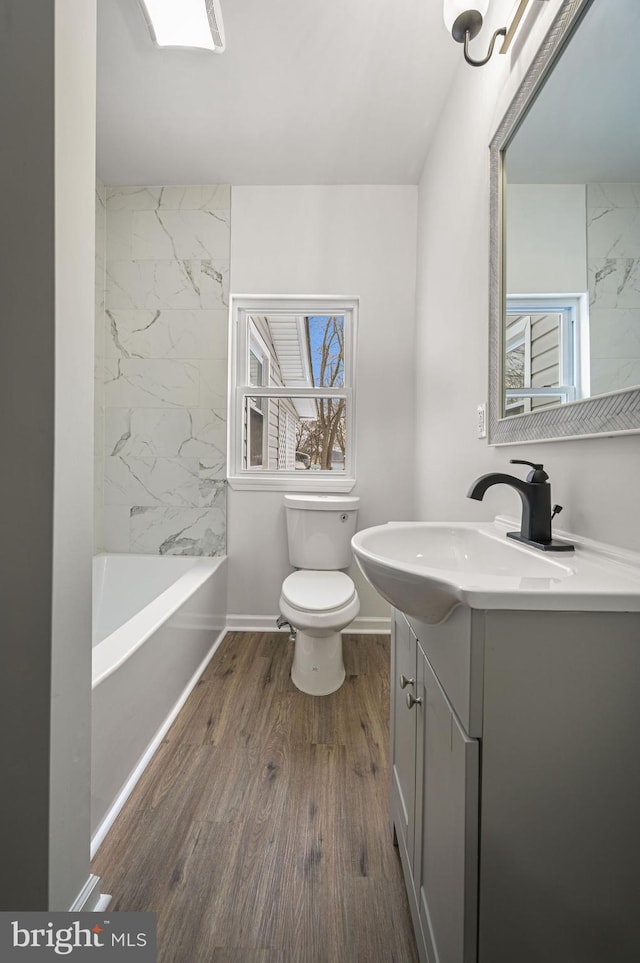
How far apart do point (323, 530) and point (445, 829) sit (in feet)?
5.41

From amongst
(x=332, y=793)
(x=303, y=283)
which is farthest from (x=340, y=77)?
(x=332, y=793)

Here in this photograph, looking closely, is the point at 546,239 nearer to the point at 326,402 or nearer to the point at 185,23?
the point at 185,23

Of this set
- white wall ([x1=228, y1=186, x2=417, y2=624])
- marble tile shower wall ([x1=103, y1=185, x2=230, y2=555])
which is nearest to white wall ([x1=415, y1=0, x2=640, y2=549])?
white wall ([x1=228, y1=186, x2=417, y2=624])

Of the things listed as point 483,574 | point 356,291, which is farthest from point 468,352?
point 356,291

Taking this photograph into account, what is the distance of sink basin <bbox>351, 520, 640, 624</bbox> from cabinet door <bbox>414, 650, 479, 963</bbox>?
0.17 metres

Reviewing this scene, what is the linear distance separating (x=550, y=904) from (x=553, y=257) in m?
1.13

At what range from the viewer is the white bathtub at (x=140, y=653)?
118cm

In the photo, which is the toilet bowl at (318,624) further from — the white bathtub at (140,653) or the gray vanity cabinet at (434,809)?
the gray vanity cabinet at (434,809)

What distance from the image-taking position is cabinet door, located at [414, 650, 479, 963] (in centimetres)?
54

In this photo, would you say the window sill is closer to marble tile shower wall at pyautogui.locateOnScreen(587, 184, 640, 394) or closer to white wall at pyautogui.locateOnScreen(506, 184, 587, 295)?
white wall at pyautogui.locateOnScreen(506, 184, 587, 295)

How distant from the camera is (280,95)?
1817 mm

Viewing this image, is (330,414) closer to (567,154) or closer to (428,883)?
(567,154)

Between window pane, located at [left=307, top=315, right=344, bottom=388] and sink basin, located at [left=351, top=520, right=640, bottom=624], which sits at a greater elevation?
window pane, located at [left=307, top=315, right=344, bottom=388]
